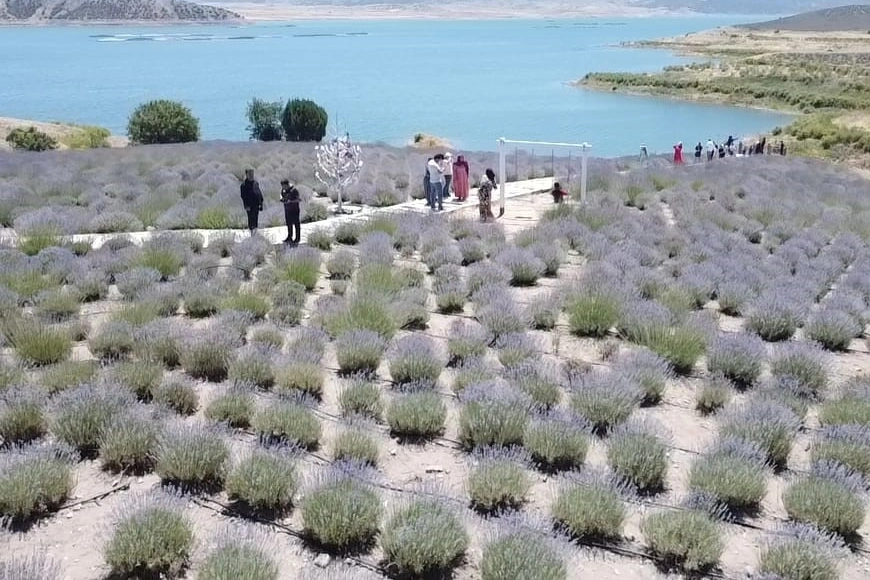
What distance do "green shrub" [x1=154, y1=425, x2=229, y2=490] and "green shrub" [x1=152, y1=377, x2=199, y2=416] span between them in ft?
4.02

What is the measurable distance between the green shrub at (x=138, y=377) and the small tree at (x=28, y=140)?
110 feet

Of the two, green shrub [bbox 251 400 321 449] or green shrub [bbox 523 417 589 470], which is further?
green shrub [bbox 251 400 321 449]

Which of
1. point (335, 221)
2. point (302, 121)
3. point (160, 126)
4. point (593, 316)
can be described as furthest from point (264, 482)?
point (302, 121)

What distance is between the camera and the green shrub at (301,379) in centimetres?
923

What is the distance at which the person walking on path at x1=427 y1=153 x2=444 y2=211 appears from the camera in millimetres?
21578

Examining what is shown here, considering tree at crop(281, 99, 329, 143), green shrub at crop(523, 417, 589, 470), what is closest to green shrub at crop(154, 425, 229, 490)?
green shrub at crop(523, 417, 589, 470)

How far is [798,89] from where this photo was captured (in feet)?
281

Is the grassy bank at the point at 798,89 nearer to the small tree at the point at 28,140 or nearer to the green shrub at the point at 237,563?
the small tree at the point at 28,140

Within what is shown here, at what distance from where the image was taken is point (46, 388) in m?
8.80

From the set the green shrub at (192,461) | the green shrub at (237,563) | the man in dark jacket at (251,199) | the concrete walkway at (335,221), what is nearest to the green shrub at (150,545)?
the green shrub at (237,563)

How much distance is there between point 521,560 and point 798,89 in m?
89.9

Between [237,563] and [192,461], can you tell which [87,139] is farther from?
[237,563]

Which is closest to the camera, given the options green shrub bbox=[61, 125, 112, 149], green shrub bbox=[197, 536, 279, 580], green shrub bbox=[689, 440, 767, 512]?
green shrub bbox=[197, 536, 279, 580]

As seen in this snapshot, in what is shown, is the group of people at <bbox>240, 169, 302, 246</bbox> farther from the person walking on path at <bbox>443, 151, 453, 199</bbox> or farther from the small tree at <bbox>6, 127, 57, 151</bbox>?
the small tree at <bbox>6, 127, 57, 151</bbox>
